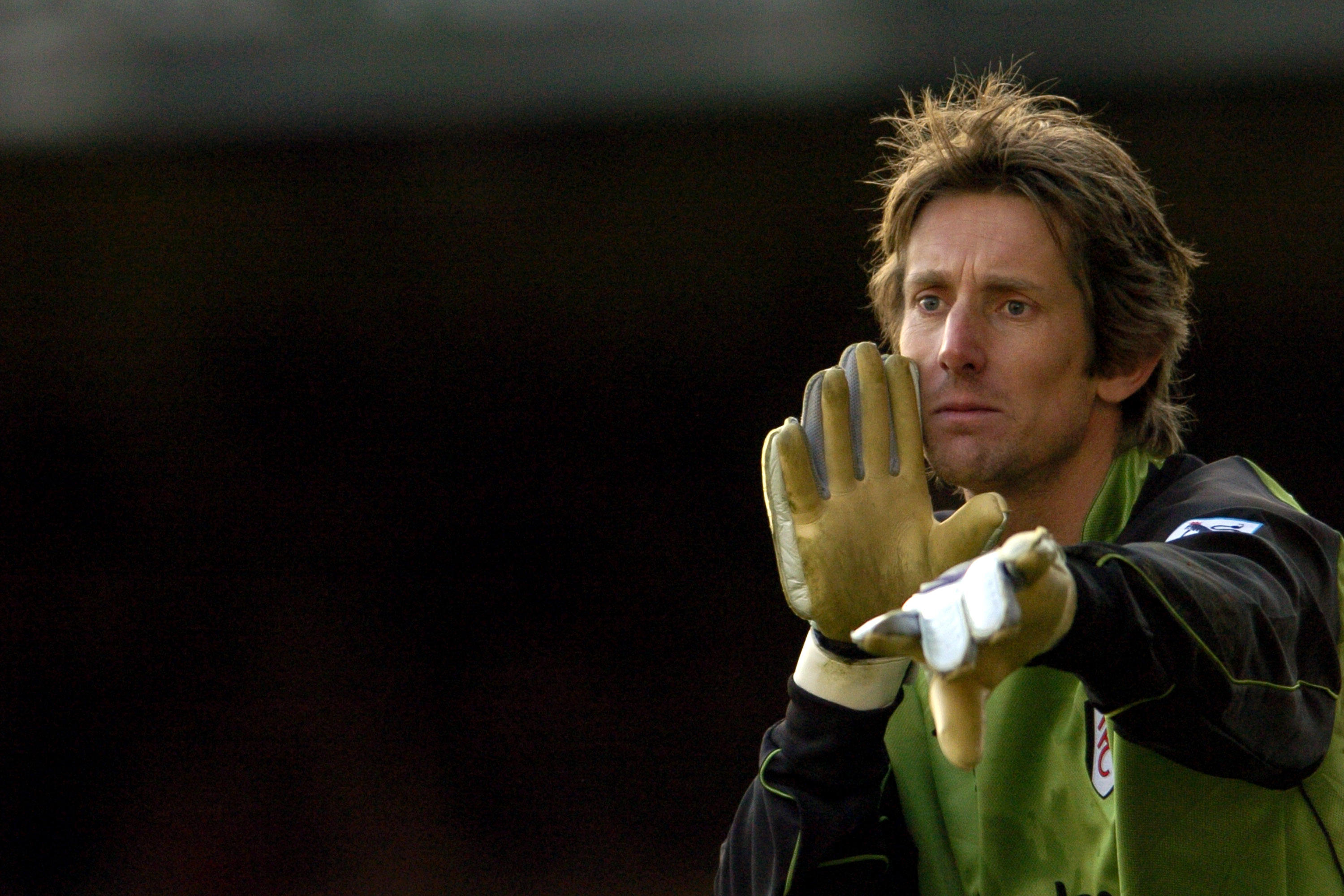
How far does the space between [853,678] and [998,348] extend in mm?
428

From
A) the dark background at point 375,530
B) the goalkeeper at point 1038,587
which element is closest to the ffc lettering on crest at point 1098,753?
the goalkeeper at point 1038,587

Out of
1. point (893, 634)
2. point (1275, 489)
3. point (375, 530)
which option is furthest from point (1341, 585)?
point (375, 530)

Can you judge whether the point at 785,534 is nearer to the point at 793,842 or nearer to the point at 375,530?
the point at 793,842

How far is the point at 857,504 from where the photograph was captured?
4.65 feet

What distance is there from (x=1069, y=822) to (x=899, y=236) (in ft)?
2.50

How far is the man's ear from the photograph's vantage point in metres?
1.74

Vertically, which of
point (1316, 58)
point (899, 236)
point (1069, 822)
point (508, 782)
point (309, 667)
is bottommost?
point (508, 782)

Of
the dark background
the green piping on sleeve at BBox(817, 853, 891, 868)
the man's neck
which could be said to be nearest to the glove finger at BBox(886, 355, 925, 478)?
the man's neck

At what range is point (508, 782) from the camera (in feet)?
12.0

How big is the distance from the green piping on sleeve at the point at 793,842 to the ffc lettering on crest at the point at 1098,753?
0.32 metres

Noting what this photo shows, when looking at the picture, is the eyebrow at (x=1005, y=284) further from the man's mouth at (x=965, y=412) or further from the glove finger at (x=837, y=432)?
the glove finger at (x=837, y=432)

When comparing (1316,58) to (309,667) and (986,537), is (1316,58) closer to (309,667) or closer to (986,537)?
(986,537)

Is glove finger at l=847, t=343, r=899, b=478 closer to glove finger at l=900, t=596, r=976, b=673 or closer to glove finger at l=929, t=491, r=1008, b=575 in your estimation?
glove finger at l=929, t=491, r=1008, b=575

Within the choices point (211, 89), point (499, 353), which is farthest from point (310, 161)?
point (499, 353)
